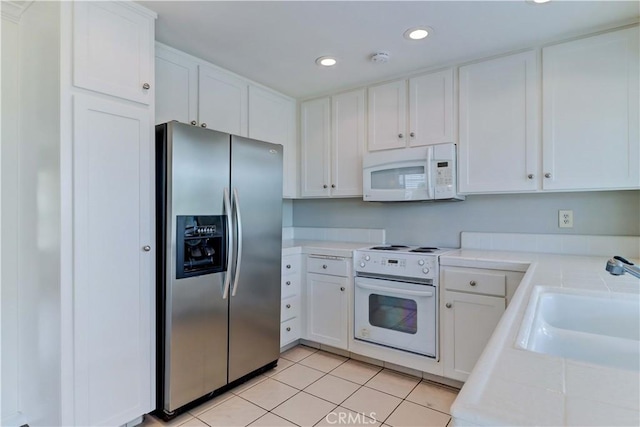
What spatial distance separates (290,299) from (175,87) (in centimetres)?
180

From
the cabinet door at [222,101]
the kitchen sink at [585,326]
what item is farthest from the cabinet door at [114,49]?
the kitchen sink at [585,326]

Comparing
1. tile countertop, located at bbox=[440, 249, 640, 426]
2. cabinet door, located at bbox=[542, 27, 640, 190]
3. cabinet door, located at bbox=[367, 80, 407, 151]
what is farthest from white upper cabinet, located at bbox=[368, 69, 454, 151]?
tile countertop, located at bbox=[440, 249, 640, 426]

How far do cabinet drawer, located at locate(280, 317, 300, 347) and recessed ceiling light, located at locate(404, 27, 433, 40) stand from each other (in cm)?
226

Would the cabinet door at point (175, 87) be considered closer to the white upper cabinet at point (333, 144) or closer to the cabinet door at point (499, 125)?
the white upper cabinet at point (333, 144)

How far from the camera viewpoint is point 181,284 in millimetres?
1939

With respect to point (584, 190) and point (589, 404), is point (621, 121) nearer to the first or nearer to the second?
point (584, 190)

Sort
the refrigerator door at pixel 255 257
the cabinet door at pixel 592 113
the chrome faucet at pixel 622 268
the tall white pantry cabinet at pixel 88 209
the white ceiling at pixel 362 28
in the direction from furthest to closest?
the refrigerator door at pixel 255 257
the cabinet door at pixel 592 113
the white ceiling at pixel 362 28
the tall white pantry cabinet at pixel 88 209
the chrome faucet at pixel 622 268

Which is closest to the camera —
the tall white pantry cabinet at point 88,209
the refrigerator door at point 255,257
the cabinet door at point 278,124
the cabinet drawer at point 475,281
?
the tall white pantry cabinet at point 88,209

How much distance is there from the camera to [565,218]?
2383mm

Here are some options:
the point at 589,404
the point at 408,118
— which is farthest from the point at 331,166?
the point at 589,404

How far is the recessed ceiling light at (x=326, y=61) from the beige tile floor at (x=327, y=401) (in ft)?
7.53

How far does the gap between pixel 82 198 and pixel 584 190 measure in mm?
2811

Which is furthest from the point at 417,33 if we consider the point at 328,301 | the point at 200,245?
the point at 328,301

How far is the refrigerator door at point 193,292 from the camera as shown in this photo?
1902 mm
